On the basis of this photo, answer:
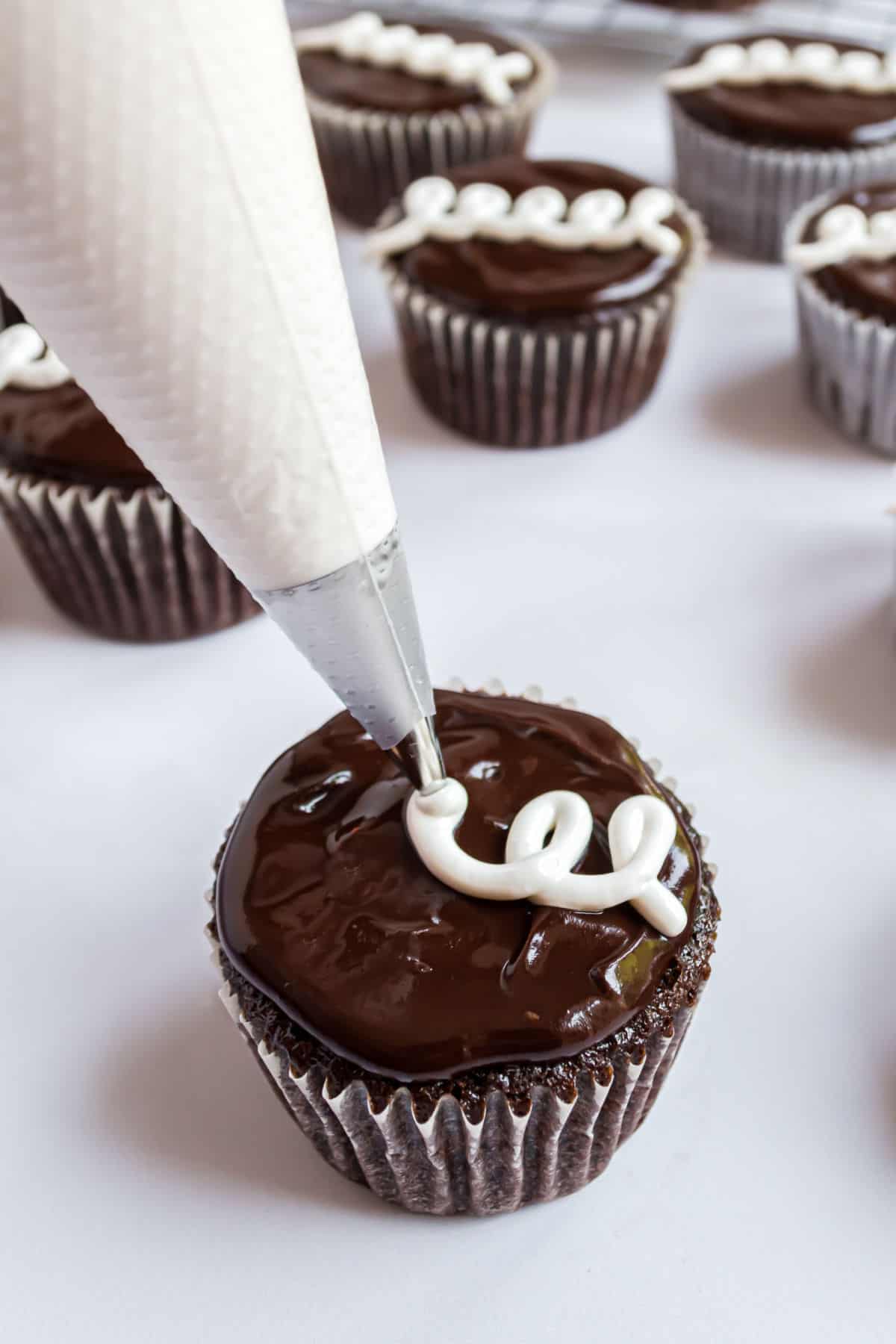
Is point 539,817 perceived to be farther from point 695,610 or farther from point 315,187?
point 695,610

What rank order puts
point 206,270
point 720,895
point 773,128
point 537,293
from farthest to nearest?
1. point 773,128
2. point 537,293
3. point 720,895
4. point 206,270

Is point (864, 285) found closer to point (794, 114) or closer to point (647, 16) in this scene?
point (794, 114)

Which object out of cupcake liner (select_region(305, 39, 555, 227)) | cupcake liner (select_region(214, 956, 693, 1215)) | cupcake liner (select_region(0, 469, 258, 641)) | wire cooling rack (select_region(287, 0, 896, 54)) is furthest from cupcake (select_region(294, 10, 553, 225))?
cupcake liner (select_region(214, 956, 693, 1215))

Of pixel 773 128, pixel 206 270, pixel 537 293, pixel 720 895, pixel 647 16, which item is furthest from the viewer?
pixel 647 16

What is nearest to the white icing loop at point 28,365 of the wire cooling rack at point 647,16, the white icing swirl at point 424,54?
the white icing swirl at point 424,54

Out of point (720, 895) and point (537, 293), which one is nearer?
point (720, 895)

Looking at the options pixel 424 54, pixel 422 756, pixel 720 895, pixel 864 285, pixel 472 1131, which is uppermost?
pixel 424 54

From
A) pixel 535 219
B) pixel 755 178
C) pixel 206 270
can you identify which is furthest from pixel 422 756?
pixel 755 178
